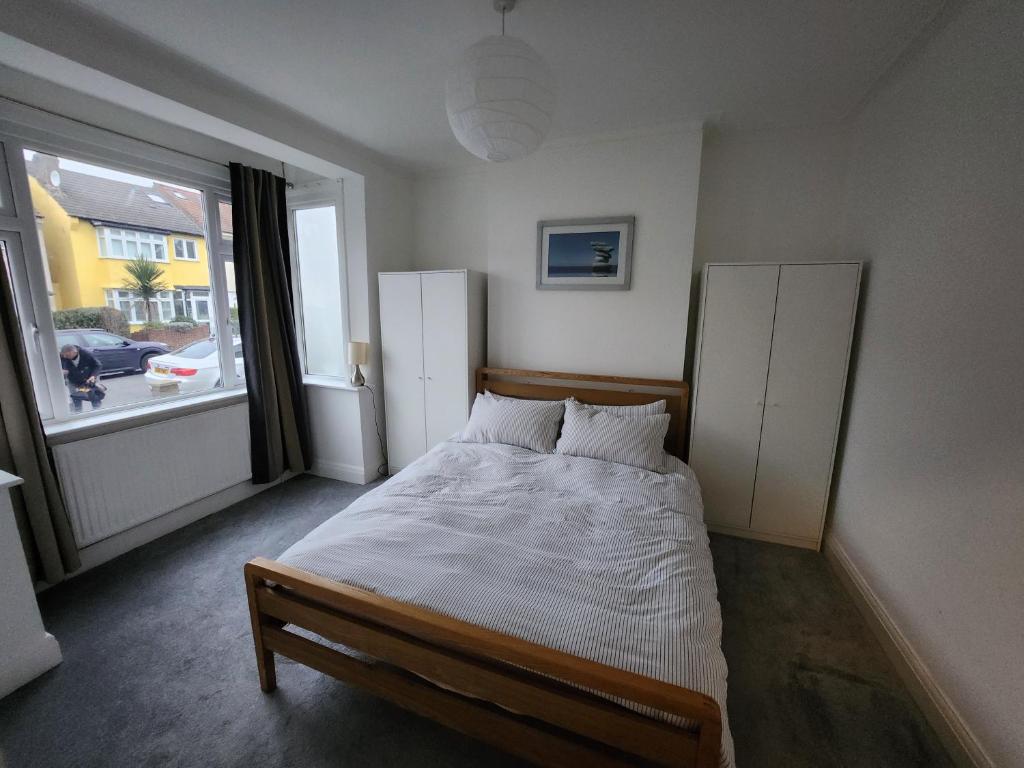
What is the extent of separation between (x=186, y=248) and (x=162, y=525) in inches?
72.4

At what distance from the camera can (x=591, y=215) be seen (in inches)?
111

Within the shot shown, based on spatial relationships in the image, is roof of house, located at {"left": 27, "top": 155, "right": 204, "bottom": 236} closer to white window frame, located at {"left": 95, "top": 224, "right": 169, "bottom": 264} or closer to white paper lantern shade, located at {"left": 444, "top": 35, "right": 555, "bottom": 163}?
white window frame, located at {"left": 95, "top": 224, "right": 169, "bottom": 264}

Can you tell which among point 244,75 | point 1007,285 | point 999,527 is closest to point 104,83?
point 244,75

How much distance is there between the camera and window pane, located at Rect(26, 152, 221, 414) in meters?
2.19

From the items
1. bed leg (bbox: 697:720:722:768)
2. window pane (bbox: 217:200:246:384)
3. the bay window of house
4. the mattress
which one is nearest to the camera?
bed leg (bbox: 697:720:722:768)

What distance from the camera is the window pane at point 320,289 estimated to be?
3.38 metres

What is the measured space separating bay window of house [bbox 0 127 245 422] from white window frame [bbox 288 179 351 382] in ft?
1.75

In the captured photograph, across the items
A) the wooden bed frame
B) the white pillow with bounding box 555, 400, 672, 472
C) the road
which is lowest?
the wooden bed frame

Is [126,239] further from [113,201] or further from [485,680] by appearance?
[485,680]

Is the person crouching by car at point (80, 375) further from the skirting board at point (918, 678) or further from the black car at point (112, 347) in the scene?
the skirting board at point (918, 678)

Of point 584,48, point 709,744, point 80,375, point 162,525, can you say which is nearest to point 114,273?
point 80,375

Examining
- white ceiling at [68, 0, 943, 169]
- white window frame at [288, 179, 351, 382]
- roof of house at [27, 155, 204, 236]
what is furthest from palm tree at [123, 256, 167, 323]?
white ceiling at [68, 0, 943, 169]

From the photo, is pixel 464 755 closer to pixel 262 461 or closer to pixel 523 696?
pixel 523 696

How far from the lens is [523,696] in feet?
3.66
